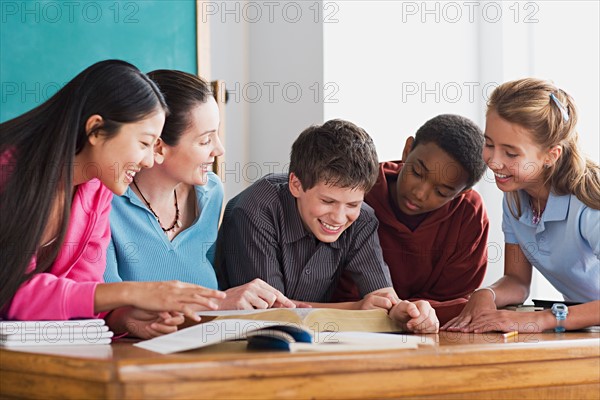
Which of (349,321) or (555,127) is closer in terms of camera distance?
(349,321)

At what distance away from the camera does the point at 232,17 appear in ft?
8.86

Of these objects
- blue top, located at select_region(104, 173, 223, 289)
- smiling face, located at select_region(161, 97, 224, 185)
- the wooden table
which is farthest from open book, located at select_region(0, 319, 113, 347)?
smiling face, located at select_region(161, 97, 224, 185)

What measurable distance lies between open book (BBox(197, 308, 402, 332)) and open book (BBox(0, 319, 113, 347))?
189 millimetres

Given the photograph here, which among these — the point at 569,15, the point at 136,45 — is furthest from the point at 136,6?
the point at 569,15

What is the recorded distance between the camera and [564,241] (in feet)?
5.61

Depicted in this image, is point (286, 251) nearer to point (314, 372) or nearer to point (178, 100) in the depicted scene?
point (178, 100)

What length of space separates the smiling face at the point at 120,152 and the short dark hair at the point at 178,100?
25cm

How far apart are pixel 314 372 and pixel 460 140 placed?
3.64 ft

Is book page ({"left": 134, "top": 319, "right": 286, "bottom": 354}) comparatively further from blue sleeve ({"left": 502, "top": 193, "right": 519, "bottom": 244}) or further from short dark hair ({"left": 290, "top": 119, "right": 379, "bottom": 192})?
blue sleeve ({"left": 502, "top": 193, "right": 519, "bottom": 244})

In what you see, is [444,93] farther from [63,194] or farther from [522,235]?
[63,194]

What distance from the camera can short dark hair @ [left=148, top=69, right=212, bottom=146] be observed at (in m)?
1.70

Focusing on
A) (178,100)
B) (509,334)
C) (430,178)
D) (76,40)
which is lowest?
(509,334)

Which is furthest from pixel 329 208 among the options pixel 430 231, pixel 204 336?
pixel 204 336

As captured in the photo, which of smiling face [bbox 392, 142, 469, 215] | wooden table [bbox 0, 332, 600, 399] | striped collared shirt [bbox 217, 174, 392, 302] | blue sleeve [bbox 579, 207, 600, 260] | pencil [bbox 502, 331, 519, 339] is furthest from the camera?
smiling face [bbox 392, 142, 469, 215]
